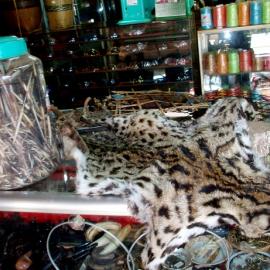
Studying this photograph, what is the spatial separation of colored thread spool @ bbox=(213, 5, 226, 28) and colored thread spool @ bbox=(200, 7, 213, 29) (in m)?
0.03

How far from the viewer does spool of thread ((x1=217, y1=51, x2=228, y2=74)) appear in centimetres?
320

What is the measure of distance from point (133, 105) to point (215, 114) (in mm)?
311

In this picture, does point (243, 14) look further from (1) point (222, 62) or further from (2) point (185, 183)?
(2) point (185, 183)

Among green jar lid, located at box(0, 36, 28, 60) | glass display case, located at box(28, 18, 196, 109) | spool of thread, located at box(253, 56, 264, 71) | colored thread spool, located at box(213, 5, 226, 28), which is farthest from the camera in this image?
glass display case, located at box(28, 18, 196, 109)

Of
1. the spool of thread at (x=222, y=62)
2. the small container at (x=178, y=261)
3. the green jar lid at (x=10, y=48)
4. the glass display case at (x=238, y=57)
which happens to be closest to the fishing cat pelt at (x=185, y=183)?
the small container at (x=178, y=261)

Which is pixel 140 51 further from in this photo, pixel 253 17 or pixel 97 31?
pixel 253 17

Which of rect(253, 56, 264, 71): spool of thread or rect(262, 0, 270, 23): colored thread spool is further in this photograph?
rect(253, 56, 264, 71): spool of thread

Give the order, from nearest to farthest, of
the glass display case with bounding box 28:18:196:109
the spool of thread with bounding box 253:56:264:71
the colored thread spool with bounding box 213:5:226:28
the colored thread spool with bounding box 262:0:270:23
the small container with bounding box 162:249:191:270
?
the small container with bounding box 162:249:191:270, the colored thread spool with bounding box 262:0:270:23, the colored thread spool with bounding box 213:5:226:28, the spool of thread with bounding box 253:56:264:71, the glass display case with bounding box 28:18:196:109

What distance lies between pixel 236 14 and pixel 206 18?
0.23m

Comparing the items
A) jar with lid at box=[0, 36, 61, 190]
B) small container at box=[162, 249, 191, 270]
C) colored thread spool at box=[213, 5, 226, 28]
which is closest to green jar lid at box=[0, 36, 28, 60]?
jar with lid at box=[0, 36, 61, 190]

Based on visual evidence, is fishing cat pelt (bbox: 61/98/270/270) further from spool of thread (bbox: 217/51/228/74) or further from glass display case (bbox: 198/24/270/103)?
spool of thread (bbox: 217/51/228/74)

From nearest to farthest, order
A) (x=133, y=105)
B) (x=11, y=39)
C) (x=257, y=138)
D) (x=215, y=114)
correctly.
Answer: (x=11, y=39), (x=257, y=138), (x=215, y=114), (x=133, y=105)

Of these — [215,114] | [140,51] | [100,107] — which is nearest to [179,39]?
[140,51]

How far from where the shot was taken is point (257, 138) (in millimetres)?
810
